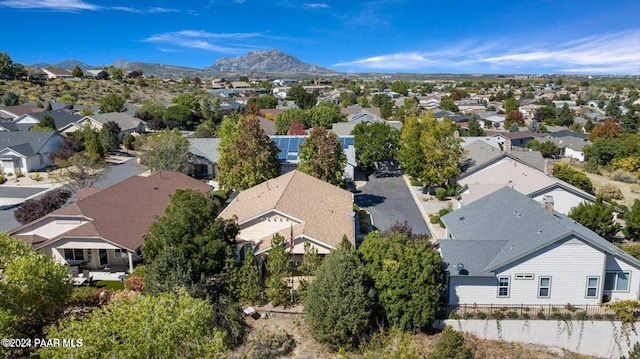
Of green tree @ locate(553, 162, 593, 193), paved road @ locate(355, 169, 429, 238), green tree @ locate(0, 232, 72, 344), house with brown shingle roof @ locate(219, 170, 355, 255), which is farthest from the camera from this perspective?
green tree @ locate(553, 162, 593, 193)

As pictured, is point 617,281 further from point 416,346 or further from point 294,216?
point 294,216

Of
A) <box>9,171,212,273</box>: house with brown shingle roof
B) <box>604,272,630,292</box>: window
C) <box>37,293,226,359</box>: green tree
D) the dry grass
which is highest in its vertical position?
<box>37,293,226,359</box>: green tree

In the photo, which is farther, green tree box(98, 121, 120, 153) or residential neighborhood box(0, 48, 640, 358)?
green tree box(98, 121, 120, 153)

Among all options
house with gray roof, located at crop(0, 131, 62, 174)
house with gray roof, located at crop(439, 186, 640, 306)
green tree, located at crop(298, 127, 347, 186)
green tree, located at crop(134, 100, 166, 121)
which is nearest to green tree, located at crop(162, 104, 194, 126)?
green tree, located at crop(134, 100, 166, 121)

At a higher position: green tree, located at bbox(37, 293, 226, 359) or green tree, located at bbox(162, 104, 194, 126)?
green tree, located at bbox(162, 104, 194, 126)

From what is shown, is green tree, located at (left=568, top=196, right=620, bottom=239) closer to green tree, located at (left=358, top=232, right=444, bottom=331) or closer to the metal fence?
the metal fence

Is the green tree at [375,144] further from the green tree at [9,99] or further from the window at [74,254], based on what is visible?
the green tree at [9,99]
